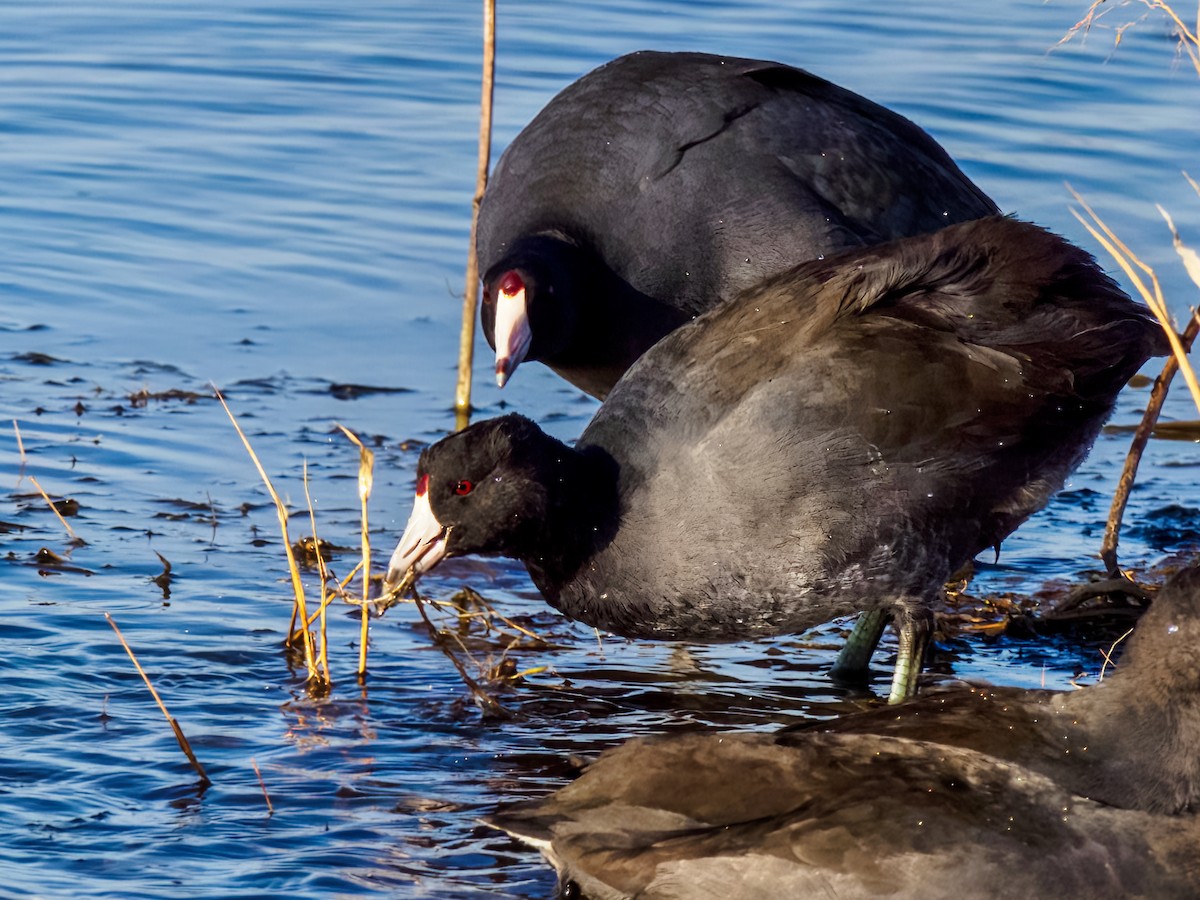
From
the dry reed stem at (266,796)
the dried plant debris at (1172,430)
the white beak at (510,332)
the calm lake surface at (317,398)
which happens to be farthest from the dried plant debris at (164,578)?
the dried plant debris at (1172,430)

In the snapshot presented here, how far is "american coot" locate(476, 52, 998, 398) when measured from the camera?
654 cm

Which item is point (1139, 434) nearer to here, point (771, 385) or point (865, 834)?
point (771, 385)

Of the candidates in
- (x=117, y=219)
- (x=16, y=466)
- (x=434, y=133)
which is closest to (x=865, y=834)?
(x=16, y=466)

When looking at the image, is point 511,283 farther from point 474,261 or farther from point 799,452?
point 799,452

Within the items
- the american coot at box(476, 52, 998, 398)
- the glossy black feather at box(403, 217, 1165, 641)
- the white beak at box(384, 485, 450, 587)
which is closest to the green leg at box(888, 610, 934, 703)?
the glossy black feather at box(403, 217, 1165, 641)

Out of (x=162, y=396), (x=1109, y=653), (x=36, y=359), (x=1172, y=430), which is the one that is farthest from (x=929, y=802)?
(x=36, y=359)

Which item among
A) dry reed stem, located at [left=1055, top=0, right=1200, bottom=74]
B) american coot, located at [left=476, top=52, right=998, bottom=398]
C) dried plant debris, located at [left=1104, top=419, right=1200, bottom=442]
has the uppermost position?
dry reed stem, located at [left=1055, top=0, right=1200, bottom=74]

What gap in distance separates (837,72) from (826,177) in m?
4.87

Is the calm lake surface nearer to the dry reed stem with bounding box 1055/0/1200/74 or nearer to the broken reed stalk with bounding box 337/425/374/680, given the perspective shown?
the broken reed stalk with bounding box 337/425/374/680

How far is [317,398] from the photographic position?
25.8ft

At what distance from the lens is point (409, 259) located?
9445 mm

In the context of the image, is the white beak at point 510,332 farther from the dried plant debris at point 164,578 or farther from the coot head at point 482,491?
the coot head at point 482,491

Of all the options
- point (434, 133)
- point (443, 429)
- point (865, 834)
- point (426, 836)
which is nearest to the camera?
point (865, 834)

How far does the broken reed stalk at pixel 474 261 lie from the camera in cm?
752
